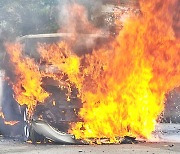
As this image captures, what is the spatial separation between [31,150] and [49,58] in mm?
1908

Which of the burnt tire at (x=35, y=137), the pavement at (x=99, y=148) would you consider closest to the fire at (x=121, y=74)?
the pavement at (x=99, y=148)

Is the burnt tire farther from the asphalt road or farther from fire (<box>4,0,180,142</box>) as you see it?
fire (<box>4,0,180,142</box>)

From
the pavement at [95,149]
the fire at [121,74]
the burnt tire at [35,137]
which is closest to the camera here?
the pavement at [95,149]

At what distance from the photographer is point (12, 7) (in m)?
13.1

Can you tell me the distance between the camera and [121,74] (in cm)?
793

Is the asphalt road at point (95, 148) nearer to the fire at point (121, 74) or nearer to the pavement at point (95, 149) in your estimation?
the pavement at point (95, 149)

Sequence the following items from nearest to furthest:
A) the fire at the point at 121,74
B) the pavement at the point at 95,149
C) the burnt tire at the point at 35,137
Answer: the pavement at the point at 95,149 < the burnt tire at the point at 35,137 < the fire at the point at 121,74

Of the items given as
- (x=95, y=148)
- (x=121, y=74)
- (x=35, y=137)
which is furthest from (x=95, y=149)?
(x=121, y=74)

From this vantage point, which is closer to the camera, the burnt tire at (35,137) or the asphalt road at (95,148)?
the asphalt road at (95,148)

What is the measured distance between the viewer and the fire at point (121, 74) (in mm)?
7598

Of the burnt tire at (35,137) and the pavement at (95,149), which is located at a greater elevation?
the burnt tire at (35,137)

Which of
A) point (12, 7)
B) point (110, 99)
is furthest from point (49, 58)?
point (12, 7)

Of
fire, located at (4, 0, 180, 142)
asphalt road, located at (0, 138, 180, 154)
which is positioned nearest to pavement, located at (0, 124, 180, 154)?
asphalt road, located at (0, 138, 180, 154)

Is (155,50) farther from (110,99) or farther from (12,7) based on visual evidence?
(12,7)
